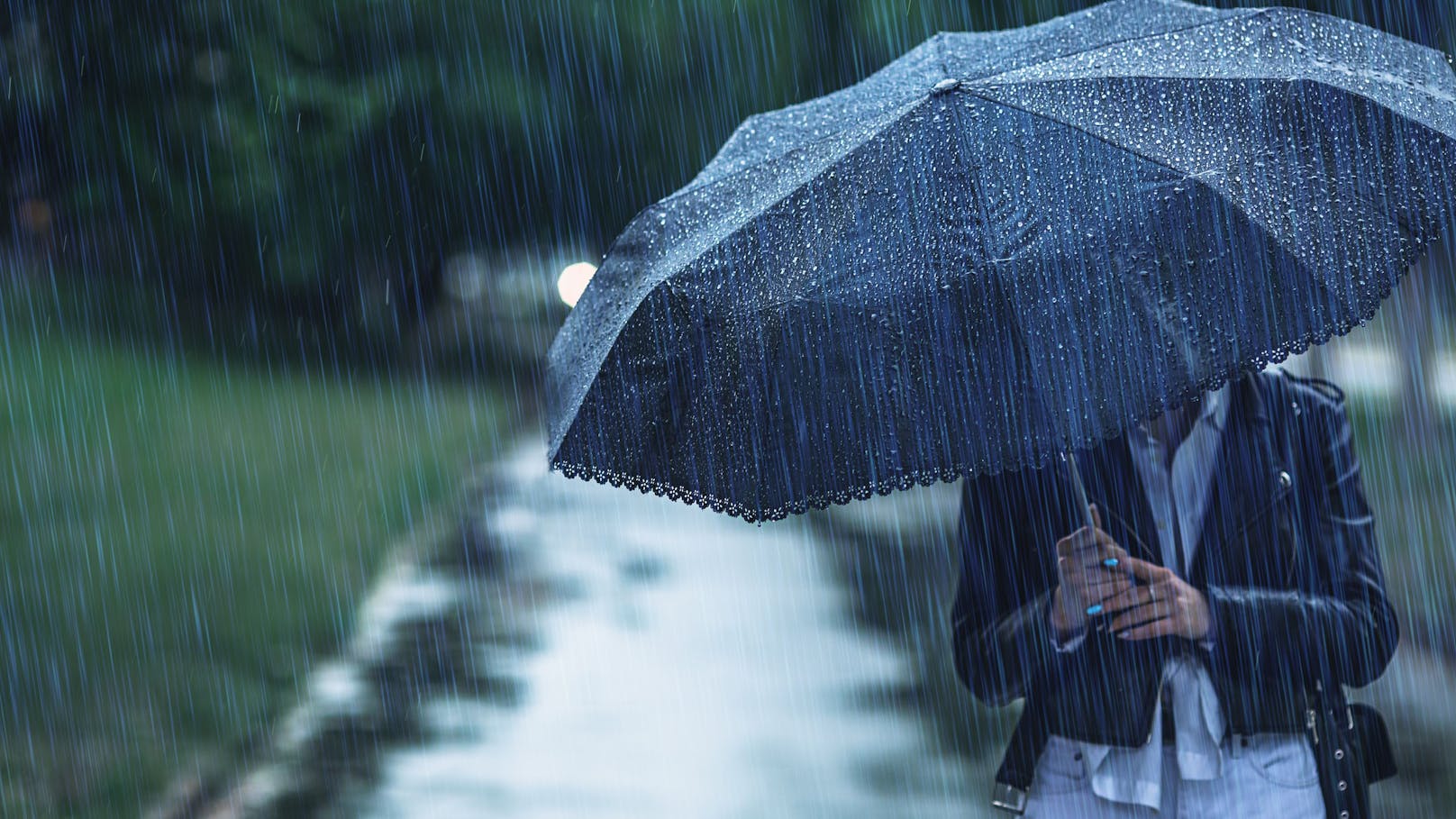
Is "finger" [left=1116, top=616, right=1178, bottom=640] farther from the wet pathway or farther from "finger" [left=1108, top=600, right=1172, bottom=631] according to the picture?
the wet pathway

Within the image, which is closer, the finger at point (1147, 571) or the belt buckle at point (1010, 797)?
the finger at point (1147, 571)

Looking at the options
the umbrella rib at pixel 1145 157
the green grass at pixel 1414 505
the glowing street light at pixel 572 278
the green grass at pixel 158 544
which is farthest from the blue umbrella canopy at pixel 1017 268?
the green grass at pixel 158 544

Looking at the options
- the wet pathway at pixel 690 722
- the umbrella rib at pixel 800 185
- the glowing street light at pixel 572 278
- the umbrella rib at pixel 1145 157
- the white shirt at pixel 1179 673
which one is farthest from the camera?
the wet pathway at pixel 690 722

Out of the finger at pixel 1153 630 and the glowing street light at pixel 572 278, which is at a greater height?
the glowing street light at pixel 572 278

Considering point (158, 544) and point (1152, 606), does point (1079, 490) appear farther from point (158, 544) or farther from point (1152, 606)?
point (158, 544)

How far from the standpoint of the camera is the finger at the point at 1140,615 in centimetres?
277

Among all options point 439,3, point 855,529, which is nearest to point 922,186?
point 855,529

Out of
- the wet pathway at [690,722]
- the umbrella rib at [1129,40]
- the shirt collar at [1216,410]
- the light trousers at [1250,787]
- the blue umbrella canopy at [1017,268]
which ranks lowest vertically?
the wet pathway at [690,722]

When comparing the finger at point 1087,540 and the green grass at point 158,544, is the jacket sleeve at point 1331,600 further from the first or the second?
the green grass at point 158,544

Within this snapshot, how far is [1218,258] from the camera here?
2.54m

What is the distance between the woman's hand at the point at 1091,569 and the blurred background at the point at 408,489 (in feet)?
10.8

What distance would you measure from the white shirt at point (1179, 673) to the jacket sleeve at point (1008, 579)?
0.31 feet

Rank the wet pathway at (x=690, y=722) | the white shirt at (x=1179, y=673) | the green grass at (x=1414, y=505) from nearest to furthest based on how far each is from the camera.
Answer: the white shirt at (x=1179, y=673) → the wet pathway at (x=690, y=722) → the green grass at (x=1414, y=505)

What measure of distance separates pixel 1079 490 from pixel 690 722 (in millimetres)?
5124
